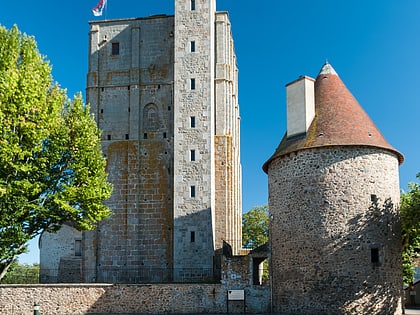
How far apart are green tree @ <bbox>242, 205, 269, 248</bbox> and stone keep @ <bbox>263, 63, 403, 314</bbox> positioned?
27.2 meters

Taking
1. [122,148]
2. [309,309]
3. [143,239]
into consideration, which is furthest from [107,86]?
[309,309]

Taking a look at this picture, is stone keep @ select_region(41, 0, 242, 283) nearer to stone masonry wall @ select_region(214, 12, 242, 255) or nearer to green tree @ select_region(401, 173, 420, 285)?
stone masonry wall @ select_region(214, 12, 242, 255)

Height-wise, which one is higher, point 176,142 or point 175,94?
point 175,94

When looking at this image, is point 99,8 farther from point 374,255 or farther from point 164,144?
point 374,255

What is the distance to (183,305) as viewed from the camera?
2673cm

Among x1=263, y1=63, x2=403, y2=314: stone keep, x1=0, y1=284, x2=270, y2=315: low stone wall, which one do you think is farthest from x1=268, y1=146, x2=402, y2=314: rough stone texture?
x1=0, y1=284, x2=270, y2=315: low stone wall

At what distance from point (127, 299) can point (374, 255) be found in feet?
36.8

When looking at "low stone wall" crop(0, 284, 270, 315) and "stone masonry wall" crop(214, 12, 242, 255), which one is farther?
"stone masonry wall" crop(214, 12, 242, 255)

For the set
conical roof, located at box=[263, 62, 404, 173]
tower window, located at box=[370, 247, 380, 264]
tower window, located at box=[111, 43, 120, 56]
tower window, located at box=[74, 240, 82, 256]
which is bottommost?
tower window, located at box=[370, 247, 380, 264]

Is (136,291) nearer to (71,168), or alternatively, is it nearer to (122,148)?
(71,168)

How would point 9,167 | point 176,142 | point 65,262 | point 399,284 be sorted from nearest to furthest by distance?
point 9,167 < point 399,284 < point 176,142 < point 65,262

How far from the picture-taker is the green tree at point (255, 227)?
53562 millimetres

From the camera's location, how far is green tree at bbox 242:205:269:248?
53562 mm

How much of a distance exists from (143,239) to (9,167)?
13.7m
